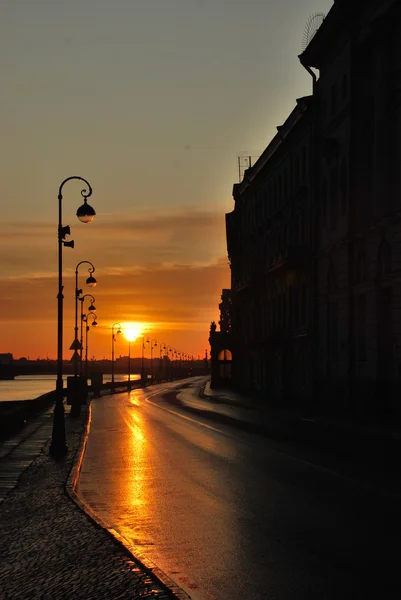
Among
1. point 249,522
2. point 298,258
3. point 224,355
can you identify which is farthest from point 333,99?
point 224,355

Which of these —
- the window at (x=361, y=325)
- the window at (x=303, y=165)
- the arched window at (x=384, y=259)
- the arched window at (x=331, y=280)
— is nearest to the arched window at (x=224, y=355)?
the window at (x=303, y=165)

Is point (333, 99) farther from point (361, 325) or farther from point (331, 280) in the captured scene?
point (361, 325)

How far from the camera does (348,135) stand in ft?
141

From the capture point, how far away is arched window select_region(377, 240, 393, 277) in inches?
1469

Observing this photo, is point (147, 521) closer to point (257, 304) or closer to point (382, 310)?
point (382, 310)

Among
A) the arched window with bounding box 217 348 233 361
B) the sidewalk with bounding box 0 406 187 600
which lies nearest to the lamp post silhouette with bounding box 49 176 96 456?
the sidewalk with bounding box 0 406 187 600

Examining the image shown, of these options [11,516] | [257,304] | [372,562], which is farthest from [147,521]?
[257,304]

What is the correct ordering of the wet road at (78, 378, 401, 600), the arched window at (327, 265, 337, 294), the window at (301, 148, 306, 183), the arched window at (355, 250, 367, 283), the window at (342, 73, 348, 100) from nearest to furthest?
the wet road at (78, 378, 401, 600) → the arched window at (355, 250, 367, 283) → the window at (342, 73, 348, 100) → the arched window at (327, 265, 337, 294) → the window at (301, 148, 306, 183)

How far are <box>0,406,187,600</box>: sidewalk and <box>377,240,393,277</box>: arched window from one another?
19.5 metres

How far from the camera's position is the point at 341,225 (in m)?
44.3

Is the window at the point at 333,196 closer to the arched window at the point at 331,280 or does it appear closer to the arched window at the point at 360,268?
the arched window at the point at 331,280

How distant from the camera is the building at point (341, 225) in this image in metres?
37.8

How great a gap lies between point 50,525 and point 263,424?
2578 centimetres

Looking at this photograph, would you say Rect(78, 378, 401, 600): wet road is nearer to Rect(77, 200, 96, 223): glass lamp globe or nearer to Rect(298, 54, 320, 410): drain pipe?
Rect(77, 200, 96, 223): glass lamp globe
